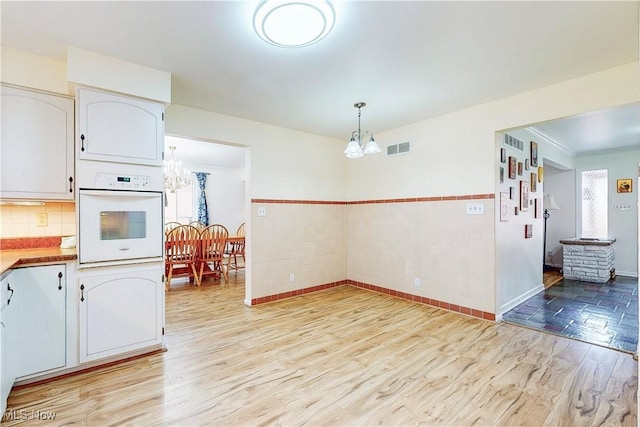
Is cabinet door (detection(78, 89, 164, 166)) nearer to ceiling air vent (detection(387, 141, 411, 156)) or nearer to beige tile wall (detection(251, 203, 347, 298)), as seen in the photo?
beige tile wall (detection(251, 203, 347, 298))

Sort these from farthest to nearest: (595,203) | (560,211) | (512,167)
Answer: (560,211) < (595,203) < (512,167)

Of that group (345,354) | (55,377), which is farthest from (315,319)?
(55,377)

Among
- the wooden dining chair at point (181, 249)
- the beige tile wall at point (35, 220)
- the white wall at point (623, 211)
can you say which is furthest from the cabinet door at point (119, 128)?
the white wall at point (623, 211)

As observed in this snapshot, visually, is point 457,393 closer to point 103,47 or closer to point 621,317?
point 621,317

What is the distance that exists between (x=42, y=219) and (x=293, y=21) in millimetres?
2606

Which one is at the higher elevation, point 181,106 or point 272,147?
point 181,106

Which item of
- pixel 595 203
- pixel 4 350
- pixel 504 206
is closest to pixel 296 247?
pixel 504 206

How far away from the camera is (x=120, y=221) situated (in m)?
2.34

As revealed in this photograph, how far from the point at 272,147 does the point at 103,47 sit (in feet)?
6.98

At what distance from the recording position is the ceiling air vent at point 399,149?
4012 mm

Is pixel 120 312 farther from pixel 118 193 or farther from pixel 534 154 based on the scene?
pixel 534 154

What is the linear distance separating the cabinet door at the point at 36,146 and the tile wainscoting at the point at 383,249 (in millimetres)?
1934

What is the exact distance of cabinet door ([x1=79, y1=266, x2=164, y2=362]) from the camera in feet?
7.14

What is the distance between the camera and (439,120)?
11.9 feet
